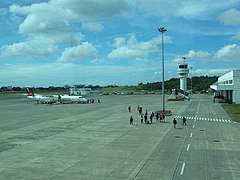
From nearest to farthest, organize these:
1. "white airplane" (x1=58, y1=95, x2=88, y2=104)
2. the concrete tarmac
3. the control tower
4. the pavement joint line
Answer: the pavement joint line, the concrete tarmac, "white airplane" (x1=58, y1=95, x2=88, y2=104), the control tower

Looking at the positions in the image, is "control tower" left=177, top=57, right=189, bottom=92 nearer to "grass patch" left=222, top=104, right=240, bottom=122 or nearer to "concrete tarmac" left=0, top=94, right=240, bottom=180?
"grass patch" left=222, top=104, right=240, bottom=122

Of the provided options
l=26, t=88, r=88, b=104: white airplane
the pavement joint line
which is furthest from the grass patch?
l=26, t=88, r=88, b=104: white airplane

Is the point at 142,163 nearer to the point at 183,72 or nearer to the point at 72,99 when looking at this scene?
the point at 72,99

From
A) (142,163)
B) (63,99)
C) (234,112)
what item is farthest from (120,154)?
(63,99)

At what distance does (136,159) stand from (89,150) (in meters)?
5.05

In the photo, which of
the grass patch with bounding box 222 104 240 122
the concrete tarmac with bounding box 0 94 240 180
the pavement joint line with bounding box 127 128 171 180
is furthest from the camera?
the grass patch with bounding box 222 104 240 122

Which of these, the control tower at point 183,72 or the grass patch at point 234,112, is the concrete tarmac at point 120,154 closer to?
the grass patch at point 234,112

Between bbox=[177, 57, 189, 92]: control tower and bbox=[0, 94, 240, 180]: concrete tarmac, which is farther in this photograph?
bbox=[177, 57, 189, 92]: control tower

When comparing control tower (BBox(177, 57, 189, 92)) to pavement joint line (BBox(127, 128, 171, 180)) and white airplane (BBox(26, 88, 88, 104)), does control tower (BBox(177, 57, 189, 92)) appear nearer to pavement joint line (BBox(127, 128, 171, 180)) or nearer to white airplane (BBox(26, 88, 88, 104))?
white airplane (BBox(26, 88, 88, 104))

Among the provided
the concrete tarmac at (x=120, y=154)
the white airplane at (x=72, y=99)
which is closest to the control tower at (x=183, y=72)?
the white airplane at (x=72, y=99)

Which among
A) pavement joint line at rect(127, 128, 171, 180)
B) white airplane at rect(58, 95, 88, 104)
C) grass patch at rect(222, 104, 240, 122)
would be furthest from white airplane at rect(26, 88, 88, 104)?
pavement joint line at rect(127, 128, 171, 180)

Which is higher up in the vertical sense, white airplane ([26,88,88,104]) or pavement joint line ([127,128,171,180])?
white airplane ([26,88,88,104])

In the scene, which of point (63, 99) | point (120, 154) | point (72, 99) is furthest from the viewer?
point (63, 99)

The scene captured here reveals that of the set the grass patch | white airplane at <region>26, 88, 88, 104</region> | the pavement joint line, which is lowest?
the pavement joint line
